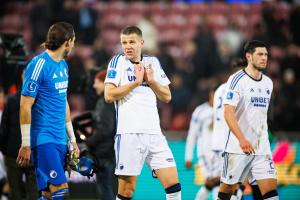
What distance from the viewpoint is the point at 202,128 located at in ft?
42.7

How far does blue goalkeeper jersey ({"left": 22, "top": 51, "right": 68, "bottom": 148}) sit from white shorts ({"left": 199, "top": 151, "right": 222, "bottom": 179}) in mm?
4651

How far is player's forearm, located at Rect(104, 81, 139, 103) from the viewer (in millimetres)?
8570

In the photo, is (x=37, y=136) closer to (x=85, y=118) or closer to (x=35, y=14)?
(x=85, y=118)

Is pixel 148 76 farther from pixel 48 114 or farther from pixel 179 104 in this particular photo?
pixel 179 104

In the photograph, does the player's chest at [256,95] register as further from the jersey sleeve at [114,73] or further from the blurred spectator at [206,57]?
the blurred spectator at [206,57]

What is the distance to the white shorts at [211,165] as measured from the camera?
12.5m

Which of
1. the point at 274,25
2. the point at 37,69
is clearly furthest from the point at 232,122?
the point at 274,25

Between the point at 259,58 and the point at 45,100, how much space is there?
3.08 meters

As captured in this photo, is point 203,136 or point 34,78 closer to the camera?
point 34,78

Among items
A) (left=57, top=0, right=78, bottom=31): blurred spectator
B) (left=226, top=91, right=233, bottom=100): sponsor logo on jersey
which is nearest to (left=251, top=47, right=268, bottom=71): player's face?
(left=226, top=91, right=233, bottom=100): sponsor logo on jersey

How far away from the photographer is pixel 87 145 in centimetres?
1065

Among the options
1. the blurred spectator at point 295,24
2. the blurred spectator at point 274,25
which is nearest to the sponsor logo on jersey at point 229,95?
the blurred spectator at point 274,25

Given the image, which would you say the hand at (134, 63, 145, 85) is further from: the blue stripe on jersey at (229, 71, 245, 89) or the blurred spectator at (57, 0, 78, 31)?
the blurred spectator at (57, 0, 78, 31)

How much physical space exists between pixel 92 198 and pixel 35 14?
6.14 meters
